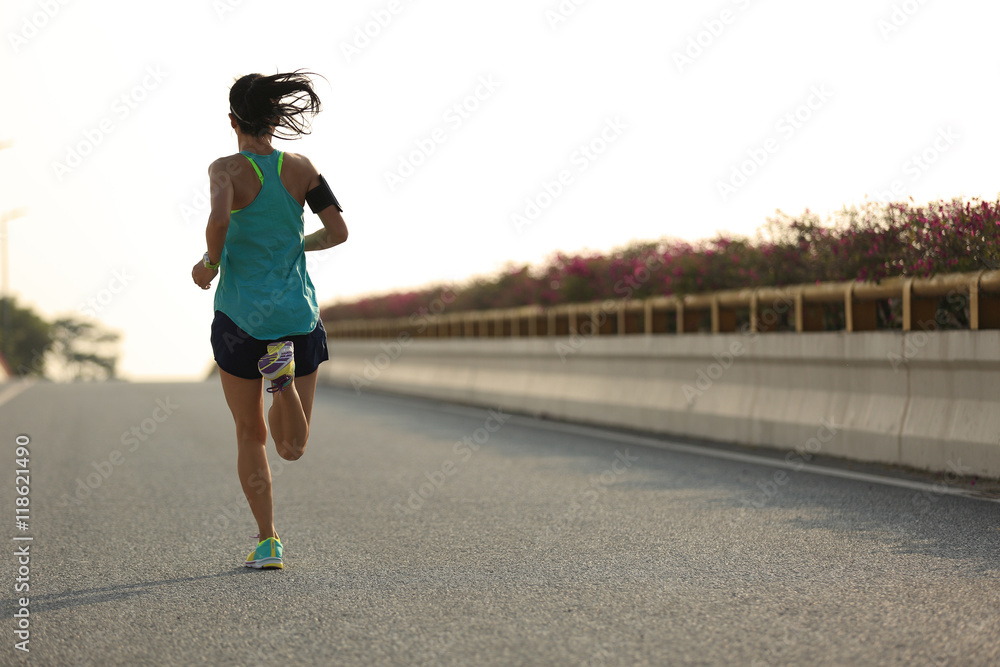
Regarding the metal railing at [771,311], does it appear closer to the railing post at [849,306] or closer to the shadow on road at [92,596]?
the railing post at [849,306]

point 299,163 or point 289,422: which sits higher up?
point 299,163

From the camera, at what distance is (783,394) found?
995cm

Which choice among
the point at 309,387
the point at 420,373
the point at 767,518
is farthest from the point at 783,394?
the point at 420,373

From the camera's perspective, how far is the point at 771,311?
10867 millimetres

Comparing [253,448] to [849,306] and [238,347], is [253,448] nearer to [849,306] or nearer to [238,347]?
[238,347]

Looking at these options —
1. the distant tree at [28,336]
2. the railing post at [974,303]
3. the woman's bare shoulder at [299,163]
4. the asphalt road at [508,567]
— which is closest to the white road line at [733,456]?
the asphalt road at [508,567]

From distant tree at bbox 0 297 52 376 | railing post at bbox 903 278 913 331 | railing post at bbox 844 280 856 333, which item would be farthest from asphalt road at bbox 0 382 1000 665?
distant tree at bbox 0 297 52 376

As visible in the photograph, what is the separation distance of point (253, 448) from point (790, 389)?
5906 millimetres

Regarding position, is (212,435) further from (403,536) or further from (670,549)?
(670,549)

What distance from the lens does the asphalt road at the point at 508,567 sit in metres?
3.89

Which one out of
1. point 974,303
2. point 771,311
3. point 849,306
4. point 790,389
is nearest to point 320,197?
point 974,303

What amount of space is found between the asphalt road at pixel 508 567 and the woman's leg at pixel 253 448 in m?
0.29

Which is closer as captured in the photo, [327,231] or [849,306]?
[327,231]

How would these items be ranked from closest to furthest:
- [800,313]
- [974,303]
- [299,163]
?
1. [299,163]
2. [974,303]
3. [800,313]
